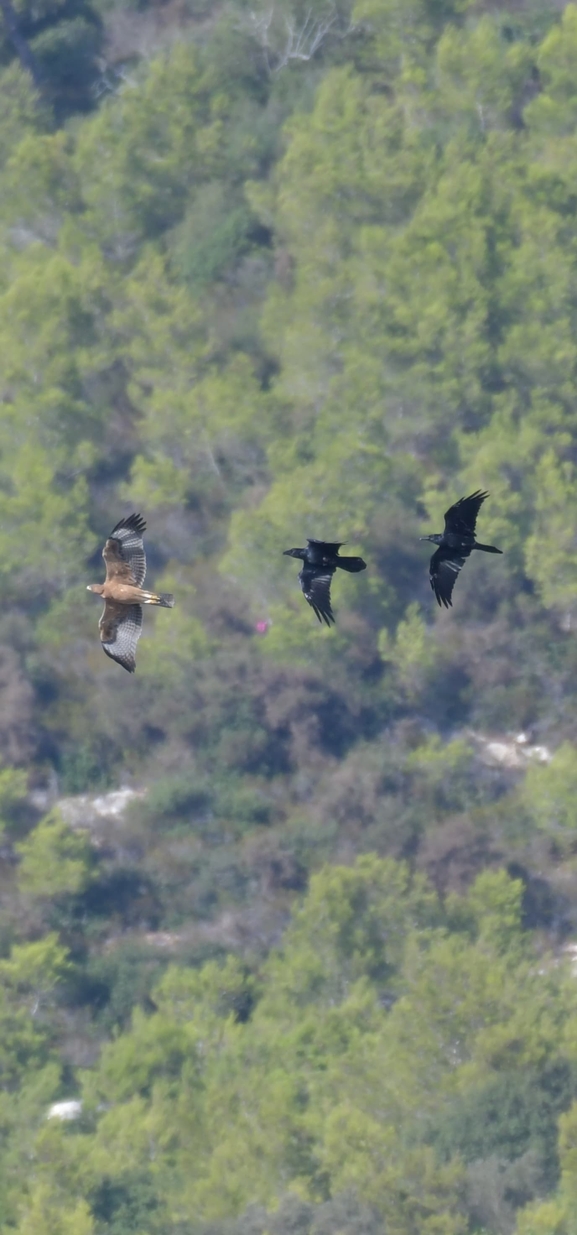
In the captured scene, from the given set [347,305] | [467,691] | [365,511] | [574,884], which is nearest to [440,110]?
[347,305]

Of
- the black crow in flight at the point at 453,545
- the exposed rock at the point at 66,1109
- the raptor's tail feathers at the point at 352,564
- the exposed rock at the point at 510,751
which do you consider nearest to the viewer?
the raptor's tail feathers at the point at 352,564

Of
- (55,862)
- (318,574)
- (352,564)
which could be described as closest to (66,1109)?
(55,862)

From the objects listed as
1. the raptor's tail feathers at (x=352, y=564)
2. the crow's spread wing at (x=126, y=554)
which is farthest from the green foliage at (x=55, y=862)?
the raptor's tail feathers at (x=352, y=564)

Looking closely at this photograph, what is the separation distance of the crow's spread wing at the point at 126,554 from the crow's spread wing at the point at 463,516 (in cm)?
368

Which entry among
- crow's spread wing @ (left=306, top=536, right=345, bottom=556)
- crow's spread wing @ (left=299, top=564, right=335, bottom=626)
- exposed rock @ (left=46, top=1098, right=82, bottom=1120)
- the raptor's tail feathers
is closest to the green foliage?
exposed rock @ (left=46, top=1098, right=82, bottom=1120)

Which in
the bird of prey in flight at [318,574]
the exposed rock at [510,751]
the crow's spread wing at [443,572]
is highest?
the exposed rock at [510,751]

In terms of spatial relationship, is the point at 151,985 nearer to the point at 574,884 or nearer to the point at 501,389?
the point at 574,884

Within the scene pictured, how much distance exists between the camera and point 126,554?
27.1 meters

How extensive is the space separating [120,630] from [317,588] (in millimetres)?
2437

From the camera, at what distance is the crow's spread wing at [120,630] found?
27281mm

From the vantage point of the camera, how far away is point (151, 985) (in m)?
64.2

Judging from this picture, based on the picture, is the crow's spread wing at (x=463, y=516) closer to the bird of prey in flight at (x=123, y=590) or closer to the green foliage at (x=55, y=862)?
the bird of prey in flight at (x=123, y=590)

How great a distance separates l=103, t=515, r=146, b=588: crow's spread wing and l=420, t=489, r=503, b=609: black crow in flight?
3.43 meters

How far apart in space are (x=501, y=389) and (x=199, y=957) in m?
19.6
